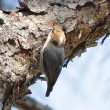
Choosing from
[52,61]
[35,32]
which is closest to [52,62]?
[52,61]

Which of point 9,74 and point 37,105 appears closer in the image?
point 9,74

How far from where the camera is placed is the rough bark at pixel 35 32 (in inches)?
49.3

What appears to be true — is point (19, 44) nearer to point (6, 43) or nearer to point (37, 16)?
point (6, 43)

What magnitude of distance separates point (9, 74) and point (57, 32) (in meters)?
0.21

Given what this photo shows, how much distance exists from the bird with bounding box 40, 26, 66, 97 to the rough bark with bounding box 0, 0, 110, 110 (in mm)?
37

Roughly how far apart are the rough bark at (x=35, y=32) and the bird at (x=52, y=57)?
0.04 meters

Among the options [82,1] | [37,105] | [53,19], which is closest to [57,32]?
[53,19]

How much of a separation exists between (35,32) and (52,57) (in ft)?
0.32

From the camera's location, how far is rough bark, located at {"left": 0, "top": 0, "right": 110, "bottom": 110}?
4.10 ft

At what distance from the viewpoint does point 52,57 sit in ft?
4.30

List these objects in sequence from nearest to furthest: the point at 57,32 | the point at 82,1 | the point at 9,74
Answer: the point at 9,74
the point at 57,32
the point at 82,1

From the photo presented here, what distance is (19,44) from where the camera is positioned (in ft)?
4.25

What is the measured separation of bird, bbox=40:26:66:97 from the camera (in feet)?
4.28

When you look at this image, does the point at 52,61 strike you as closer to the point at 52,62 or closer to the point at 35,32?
the point at 52,62
